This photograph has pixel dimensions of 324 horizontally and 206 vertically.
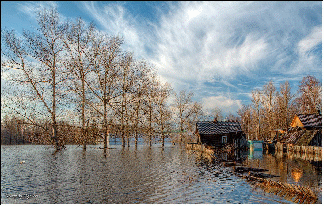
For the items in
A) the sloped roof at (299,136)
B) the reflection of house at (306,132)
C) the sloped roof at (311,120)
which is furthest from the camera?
the sloped roof at (311,120)

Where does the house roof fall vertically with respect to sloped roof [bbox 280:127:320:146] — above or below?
above

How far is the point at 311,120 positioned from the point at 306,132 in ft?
10.7

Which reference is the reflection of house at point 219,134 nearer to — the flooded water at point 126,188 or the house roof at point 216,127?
the house roof at point 216,127

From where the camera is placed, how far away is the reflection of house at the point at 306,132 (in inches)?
1528

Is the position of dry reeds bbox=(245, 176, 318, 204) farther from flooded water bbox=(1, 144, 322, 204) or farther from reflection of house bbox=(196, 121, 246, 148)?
reflection of house bbox=(196, 121, 246, 148)

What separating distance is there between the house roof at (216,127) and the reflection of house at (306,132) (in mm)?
9317

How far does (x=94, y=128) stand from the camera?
15516mm

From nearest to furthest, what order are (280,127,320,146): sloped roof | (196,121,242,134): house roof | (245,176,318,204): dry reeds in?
(245,176,318,204): dry reeds, (280,127,320,146): sloped roof, (196,121,242,134): house roof

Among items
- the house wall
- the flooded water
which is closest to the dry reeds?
the flooded water

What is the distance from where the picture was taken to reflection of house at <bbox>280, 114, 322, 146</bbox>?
38812 millimetres

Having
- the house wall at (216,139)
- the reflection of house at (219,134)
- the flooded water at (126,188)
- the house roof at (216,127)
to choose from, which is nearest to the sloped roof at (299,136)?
the reflection of house at (219,134)

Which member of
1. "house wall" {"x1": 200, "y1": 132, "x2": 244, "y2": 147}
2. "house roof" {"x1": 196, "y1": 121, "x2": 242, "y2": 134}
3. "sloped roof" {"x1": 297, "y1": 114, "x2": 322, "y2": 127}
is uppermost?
"sloped roof" {"x1": 297, "y1": 114, "x2": 322, "y2": 127}

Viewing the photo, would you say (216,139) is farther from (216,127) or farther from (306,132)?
(306,132)

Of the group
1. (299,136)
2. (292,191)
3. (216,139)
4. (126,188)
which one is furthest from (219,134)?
(126,188)
